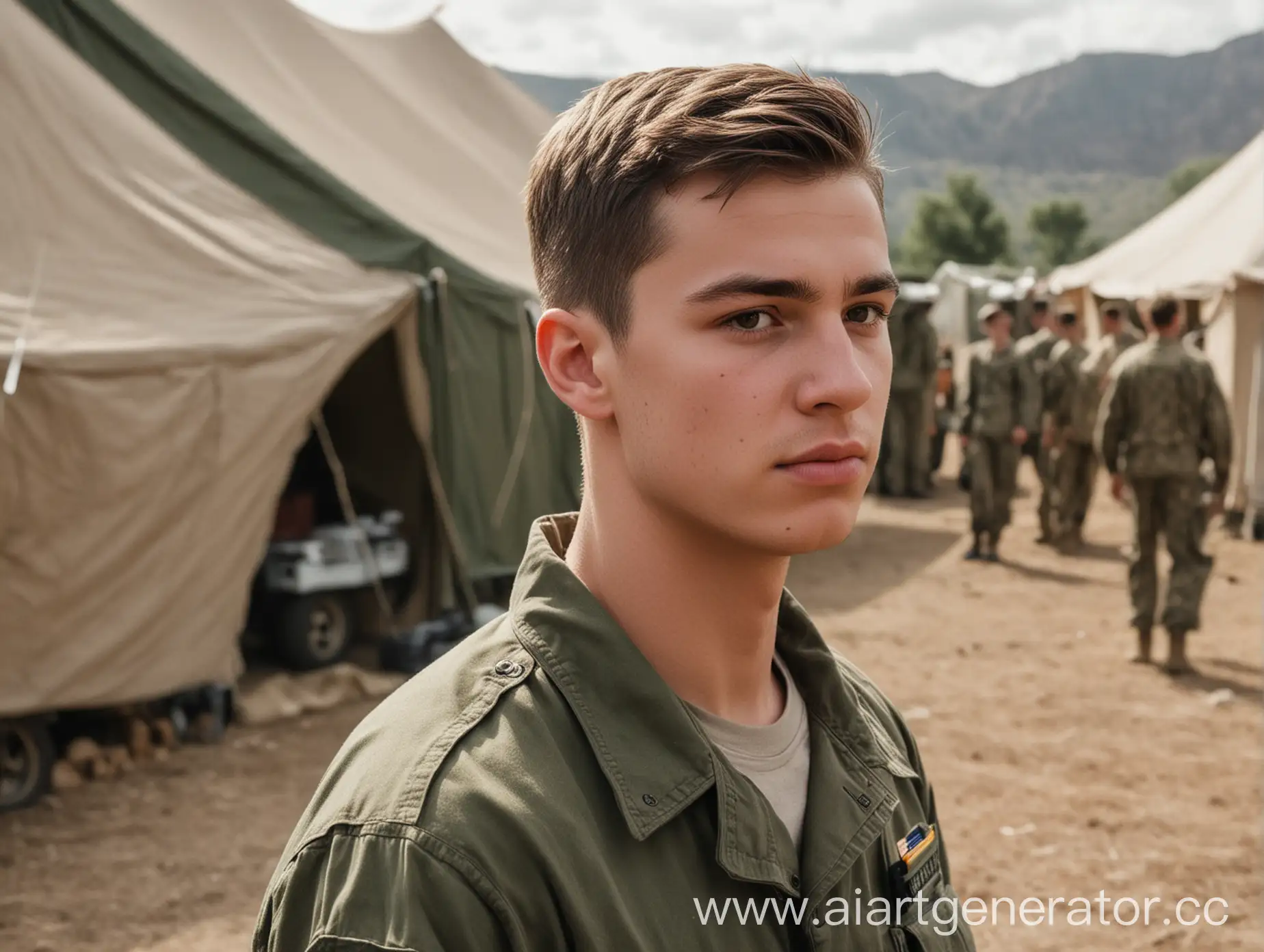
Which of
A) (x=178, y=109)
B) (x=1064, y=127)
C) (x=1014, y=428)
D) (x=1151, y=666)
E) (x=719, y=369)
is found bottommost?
(x=1151, y=666)

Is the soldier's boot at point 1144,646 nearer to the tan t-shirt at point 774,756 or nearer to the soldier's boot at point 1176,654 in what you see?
the soldier's boot at point 1176,654

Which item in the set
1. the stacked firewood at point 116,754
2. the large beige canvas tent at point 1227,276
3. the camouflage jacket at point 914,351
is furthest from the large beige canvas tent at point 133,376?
the large beige canvas tent at point 1227,276

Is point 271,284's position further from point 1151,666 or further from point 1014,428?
point 1014,428

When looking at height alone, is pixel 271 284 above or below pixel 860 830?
above

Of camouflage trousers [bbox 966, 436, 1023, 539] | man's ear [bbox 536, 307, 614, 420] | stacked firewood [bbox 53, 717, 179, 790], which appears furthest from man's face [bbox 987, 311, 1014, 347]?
man's ear [bbox 536, 307, 614, 420]

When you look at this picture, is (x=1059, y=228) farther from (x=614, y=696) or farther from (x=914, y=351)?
(x=614, y=696)

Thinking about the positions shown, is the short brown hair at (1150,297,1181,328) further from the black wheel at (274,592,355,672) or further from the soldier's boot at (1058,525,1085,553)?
the black wheel at (274,592,355,672)

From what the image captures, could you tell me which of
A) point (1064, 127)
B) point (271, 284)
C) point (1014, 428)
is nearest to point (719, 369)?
point (271, 284)

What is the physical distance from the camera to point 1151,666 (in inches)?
313

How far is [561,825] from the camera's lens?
1301 millimetres

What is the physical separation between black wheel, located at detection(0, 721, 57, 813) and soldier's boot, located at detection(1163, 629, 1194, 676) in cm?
583

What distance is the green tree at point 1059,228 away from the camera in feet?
266

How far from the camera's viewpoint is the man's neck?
1585 millimetres

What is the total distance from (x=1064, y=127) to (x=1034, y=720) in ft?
663
